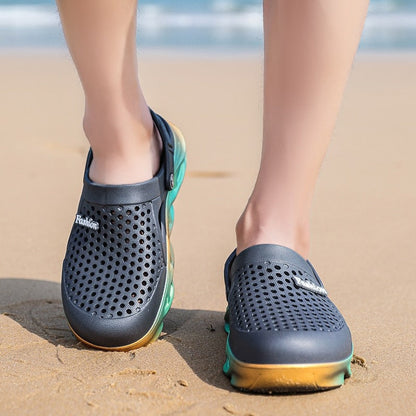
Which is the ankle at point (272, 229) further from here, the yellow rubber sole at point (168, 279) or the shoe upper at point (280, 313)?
the yellow rubber sole at point (168, 279)

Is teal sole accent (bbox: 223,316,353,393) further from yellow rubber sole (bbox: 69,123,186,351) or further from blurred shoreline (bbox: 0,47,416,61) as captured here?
blurred shoreline (bbox: 0,47,416,61)

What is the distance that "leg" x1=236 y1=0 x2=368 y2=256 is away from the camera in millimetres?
1150

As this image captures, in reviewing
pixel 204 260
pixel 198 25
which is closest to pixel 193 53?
pixel 198 25

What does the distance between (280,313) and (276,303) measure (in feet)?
0.09

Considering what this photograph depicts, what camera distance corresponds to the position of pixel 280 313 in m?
1.12

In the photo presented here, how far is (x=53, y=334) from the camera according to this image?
125 cm

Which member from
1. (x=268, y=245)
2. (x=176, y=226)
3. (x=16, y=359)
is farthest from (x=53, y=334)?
(x=176, y=226)

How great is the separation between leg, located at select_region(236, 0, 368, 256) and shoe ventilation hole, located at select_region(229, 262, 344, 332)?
0.06 m

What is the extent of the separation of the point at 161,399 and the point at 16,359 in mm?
264

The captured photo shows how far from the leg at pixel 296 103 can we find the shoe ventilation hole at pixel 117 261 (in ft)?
0.53

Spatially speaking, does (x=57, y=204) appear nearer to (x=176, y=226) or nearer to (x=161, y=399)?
(x=176, y=226)

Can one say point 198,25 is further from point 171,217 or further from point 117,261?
point 117,261

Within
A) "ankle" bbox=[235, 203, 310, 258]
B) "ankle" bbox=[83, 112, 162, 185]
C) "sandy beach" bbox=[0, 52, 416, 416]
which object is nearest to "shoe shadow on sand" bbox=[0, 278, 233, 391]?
"sandy beach" bbox=[0, 52, 416, 416]

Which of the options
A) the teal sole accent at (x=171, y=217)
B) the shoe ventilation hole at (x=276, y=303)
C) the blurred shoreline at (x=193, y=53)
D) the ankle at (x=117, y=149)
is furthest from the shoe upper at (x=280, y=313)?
the blurred shoreline at (x=193, y=53)
